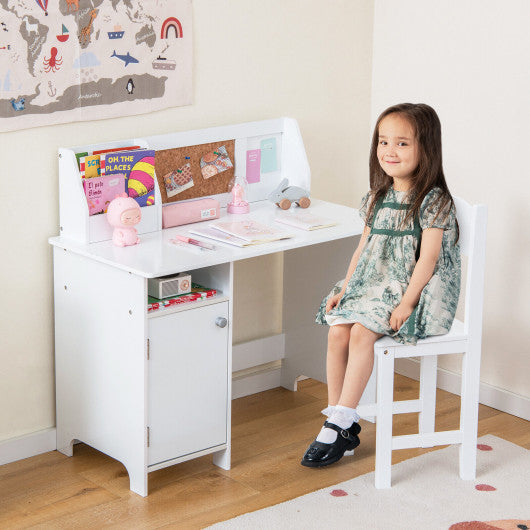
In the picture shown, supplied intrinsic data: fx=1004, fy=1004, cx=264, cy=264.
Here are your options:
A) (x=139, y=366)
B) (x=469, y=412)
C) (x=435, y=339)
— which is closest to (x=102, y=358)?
(x=139, y=366)

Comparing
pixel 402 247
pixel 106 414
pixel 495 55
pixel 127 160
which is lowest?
pixel 106 414

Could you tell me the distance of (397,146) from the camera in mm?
2504

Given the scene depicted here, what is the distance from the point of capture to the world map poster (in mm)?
2445

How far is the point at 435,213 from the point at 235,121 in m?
0.76

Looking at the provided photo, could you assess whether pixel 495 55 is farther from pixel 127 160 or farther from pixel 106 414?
pixel 106 414

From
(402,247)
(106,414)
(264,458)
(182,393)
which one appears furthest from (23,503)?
(402,247)

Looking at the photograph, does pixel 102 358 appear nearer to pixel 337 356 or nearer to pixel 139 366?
pixel 139 366

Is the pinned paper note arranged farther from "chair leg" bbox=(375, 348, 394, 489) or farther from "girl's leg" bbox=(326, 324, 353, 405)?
"chair leg" bbox=(375, 348, 394, 489)

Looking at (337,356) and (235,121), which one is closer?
(337,356)

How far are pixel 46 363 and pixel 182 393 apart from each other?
43 centimetres

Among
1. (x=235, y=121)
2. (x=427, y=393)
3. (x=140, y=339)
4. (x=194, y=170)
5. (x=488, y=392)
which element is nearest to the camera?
(x=140, y=339)

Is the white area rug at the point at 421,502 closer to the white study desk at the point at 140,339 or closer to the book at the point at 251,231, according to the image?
the white study desk at the point at 140,339

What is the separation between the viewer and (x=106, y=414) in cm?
254

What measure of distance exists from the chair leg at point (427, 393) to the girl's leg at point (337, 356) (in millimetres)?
230
